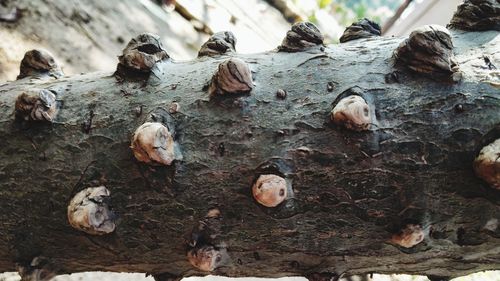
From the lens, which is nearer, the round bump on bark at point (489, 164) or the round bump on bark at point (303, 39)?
the round bump on bark at point (489, 164)

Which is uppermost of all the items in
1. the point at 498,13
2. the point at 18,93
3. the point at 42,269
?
the point at 498,13

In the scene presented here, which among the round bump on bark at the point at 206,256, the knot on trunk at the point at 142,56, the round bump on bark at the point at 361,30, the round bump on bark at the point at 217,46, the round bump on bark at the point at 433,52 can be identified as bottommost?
the round bump on bark at the point at 206,256

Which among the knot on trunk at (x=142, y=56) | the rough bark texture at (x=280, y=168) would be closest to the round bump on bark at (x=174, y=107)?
the rough bark texture at (x=280, y=168)

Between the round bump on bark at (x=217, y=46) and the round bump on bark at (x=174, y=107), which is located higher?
the round bump on bark at (x=217, y=46)

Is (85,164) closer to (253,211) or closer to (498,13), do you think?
(253,211)

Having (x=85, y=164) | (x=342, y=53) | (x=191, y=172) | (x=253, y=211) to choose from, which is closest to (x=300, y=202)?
(x=253, y=211)

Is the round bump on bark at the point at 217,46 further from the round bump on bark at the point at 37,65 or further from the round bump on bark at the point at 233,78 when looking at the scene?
the round bump on bark at the point at 37,65

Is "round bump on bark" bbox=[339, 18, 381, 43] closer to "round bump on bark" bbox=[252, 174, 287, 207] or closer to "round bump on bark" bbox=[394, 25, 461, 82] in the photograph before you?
"round bump on bark" bbox=[394, 25, 461, 82]
